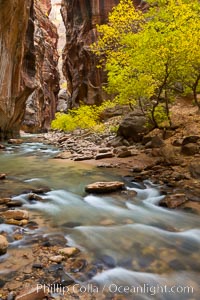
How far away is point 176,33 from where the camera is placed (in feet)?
28.7

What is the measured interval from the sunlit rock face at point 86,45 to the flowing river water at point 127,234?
997 inches

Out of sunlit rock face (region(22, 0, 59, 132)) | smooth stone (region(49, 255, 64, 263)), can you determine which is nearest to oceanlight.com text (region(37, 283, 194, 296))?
smooth stone (region(49, 255, 64, 263))

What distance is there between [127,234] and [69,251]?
3.61 feet

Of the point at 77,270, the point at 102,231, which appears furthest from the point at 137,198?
the point at 77,270

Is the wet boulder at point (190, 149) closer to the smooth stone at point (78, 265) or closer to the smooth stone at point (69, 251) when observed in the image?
the smooth stone at point (69, 251)

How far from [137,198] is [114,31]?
1070 cm

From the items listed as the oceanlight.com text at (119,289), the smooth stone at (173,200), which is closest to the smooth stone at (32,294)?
the oceanlight.com text at (119,289)

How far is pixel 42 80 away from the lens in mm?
45375

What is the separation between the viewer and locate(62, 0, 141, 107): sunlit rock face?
30.6 m

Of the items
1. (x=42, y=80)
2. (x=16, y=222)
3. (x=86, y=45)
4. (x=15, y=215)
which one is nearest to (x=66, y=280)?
(x=16, y=222)

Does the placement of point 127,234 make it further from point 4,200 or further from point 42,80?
point 42,80

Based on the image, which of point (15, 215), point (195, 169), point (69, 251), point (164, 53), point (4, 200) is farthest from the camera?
point (164, 53)

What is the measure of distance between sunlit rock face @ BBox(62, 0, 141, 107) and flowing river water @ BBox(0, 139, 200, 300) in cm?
2533

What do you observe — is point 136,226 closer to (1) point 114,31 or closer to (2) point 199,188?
(2) point 199,188
